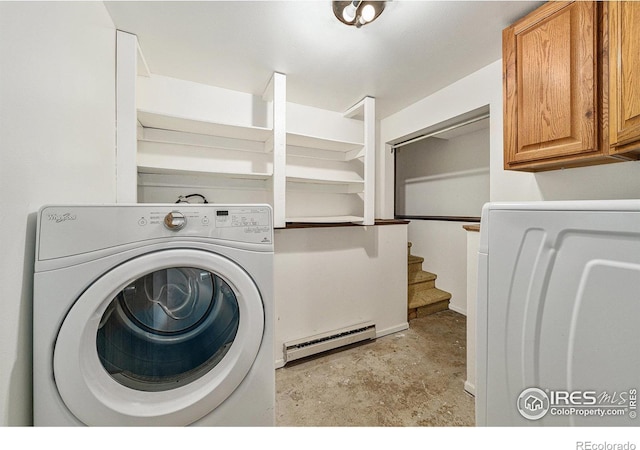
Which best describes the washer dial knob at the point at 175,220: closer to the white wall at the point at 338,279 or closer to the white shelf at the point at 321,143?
the white wall at the point at 338,279

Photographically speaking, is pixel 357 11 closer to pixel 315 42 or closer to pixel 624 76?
pixel 315 42

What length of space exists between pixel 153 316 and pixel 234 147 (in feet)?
4.77

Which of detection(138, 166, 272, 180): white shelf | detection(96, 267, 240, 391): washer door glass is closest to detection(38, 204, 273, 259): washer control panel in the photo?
detection(96, 267, 240, 391): washer door glass

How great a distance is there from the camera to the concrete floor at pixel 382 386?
1.30 m

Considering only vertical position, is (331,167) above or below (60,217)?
above

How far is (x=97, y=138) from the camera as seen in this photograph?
1.15m

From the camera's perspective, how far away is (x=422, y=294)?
9.18ft

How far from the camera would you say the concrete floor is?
1299 millimetres

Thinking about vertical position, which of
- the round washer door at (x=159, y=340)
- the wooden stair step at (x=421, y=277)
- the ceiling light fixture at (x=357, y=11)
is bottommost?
the wooden stair step at (x=421, y=277)

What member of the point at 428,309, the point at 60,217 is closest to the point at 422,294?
the point at 428,309

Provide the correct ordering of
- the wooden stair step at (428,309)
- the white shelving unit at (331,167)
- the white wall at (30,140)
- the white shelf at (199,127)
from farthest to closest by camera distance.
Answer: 1. the wooden stair step at (428,309)
2. the white shelving unit at (331,167)
3. the white shelf at (199,127)
4. the white wall at (30,140)

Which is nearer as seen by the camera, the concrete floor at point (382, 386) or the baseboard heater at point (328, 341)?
the concrete floor at point (382, 386)

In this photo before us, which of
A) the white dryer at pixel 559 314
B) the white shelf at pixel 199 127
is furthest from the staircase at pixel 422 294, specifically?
the white shelf at pixel 199 127

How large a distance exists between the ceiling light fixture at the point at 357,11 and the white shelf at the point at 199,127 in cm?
84
